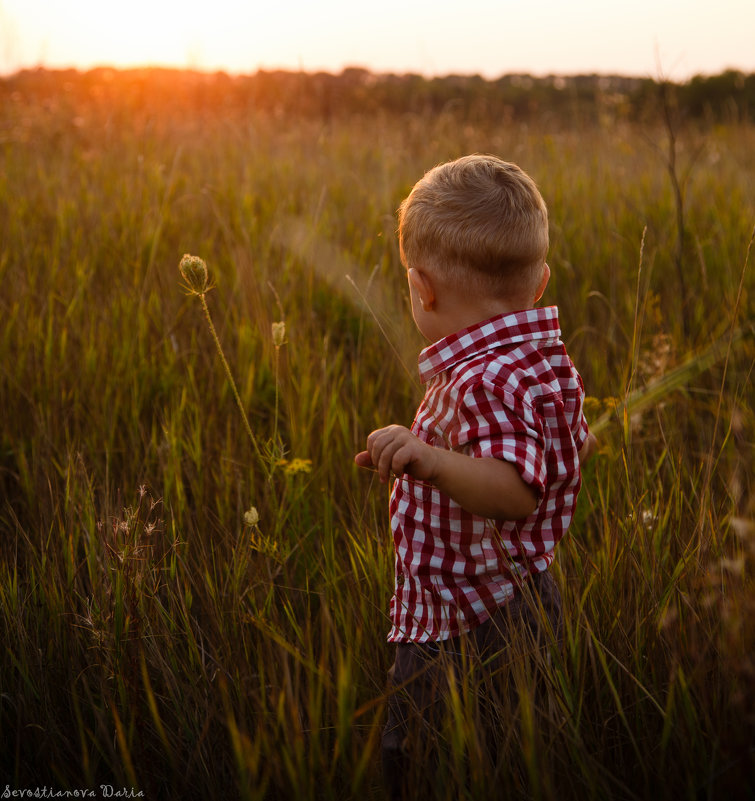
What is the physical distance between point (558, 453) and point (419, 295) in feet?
1.26

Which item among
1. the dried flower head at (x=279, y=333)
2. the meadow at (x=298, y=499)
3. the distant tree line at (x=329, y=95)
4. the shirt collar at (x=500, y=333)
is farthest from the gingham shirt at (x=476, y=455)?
the distant tree line at (x=329, y=95)

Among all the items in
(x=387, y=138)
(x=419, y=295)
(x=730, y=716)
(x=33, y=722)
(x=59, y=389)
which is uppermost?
(x=387, y=138)

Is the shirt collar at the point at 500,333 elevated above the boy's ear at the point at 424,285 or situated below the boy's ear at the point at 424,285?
below

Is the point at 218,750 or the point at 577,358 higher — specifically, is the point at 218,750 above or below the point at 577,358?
below

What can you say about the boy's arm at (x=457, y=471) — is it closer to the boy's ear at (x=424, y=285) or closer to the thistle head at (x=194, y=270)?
the boy's ear at (x=424, y=285)

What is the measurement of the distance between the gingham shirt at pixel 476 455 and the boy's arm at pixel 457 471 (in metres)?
0.05

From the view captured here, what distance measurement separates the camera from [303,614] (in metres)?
1.62

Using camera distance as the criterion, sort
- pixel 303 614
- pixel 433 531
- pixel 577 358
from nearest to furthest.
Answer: pixel 433 531 < pixel 303 614 < pixel 577 358

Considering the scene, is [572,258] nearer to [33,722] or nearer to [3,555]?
[3,555]

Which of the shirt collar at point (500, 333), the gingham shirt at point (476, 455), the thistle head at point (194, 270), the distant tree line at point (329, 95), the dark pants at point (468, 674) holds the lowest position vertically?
the dark pants at point (468, 674)

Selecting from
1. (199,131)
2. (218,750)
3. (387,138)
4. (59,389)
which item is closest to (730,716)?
(218,750)

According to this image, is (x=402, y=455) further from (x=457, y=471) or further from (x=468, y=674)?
(x=468, y=674)

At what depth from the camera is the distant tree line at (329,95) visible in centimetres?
775

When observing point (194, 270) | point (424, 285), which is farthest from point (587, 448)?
point (194, 270)
